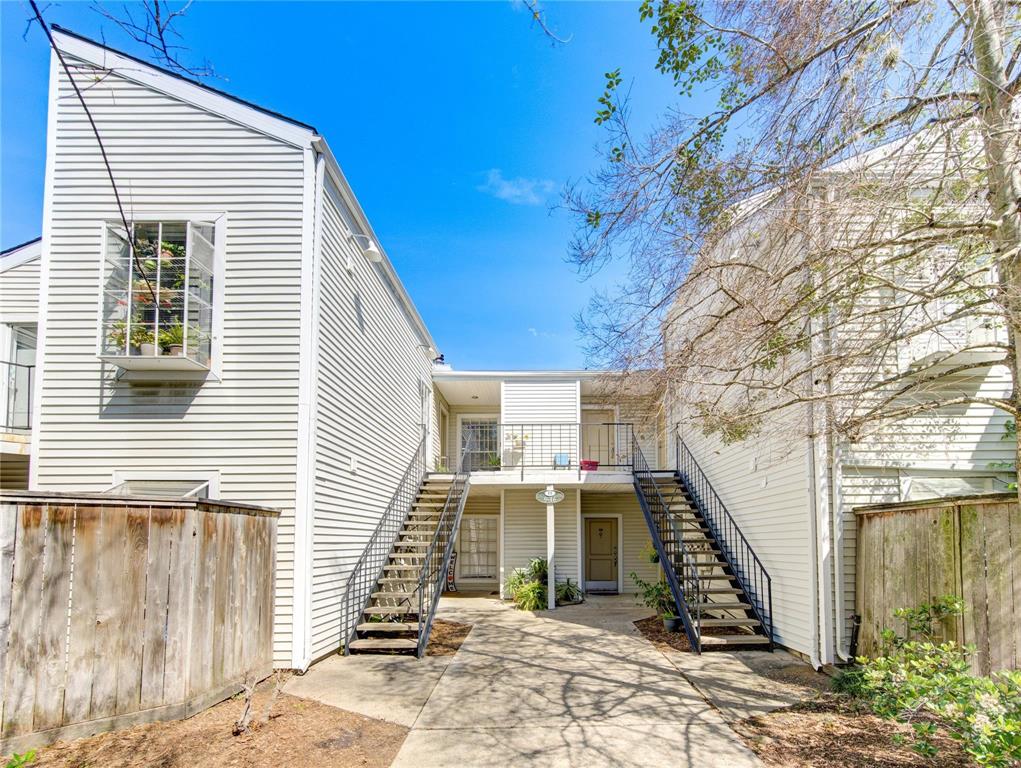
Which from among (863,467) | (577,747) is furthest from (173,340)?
(863,467)

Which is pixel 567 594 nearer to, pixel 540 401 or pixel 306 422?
pixel 540 401

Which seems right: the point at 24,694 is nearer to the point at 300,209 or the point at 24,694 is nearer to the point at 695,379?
the point at 300,209

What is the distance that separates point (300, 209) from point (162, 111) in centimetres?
196

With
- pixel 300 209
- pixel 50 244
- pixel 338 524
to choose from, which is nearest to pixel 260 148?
pixel 300 209

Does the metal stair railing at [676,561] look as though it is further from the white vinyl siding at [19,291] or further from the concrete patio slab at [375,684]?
the white vinyl siding at [19,291]

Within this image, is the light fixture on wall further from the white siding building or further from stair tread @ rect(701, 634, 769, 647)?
stair tread @ rect(701, 634, 769, 647)

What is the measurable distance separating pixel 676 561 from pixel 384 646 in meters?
4.48

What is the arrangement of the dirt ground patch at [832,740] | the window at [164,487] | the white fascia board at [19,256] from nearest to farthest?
the dirt ground patch at [832,740]
the window at [164,487]
the white fascia board at [19,256]

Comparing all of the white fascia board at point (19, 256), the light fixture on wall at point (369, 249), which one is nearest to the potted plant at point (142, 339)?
the light fixture on wall at point (369, 249)

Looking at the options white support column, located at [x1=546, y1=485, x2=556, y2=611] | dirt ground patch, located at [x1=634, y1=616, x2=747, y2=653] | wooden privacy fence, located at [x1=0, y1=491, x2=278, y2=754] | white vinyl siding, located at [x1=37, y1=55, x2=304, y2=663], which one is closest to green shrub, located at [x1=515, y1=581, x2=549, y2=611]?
white support column, located at [x1=546, y1=485, x2=556, y2=611]

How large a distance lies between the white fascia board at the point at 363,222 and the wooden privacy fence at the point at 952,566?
23.3 ft

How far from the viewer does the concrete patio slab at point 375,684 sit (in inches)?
206

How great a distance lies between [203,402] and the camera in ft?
21.3

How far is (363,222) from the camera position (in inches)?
335
